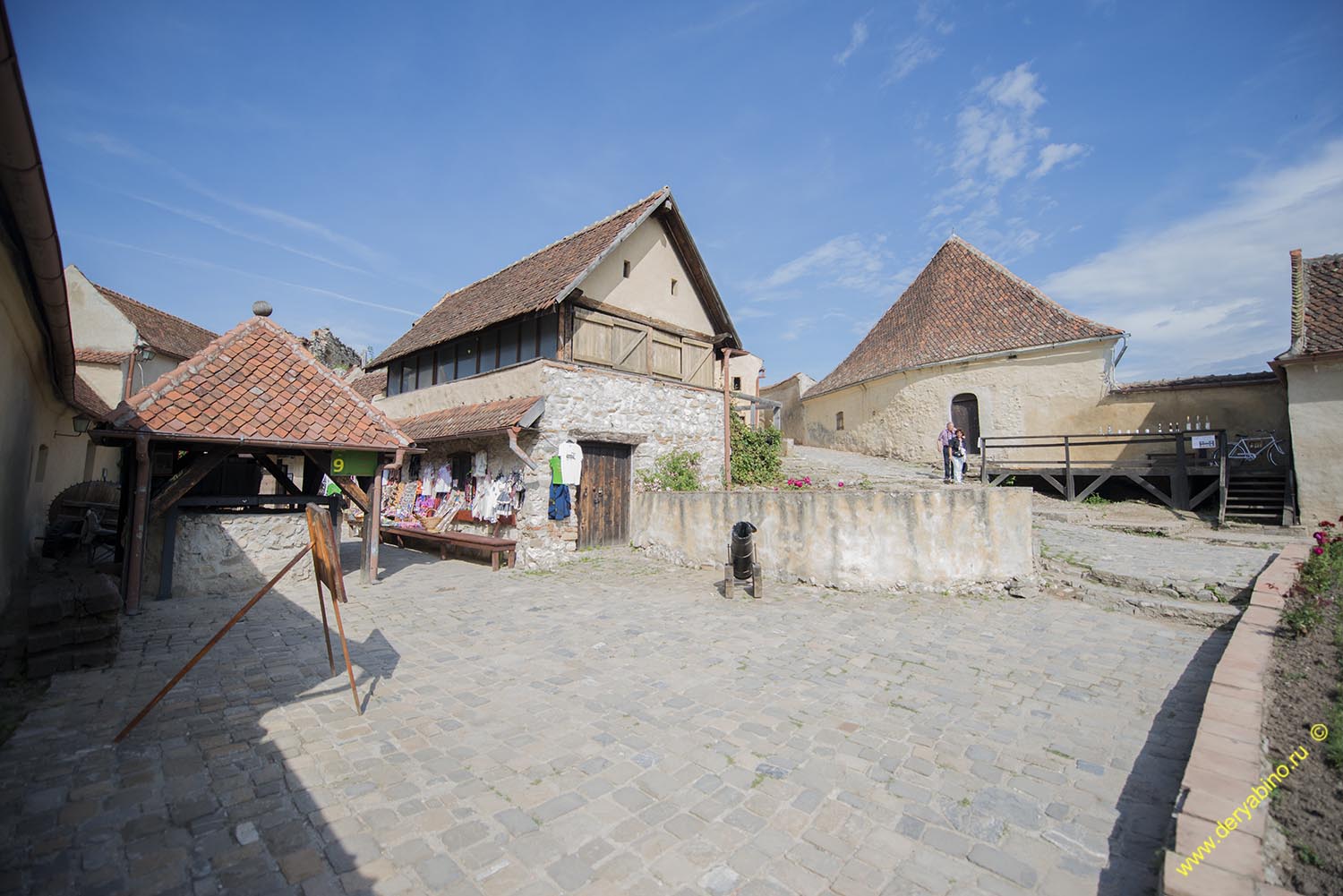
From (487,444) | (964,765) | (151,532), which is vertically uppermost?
(487,444)

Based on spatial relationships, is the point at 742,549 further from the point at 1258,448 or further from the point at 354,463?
the point at 1258,448

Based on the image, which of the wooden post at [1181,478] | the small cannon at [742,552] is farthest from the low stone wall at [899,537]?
the wooden post at [1181,478]

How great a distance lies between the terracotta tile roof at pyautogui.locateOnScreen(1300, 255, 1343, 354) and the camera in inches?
495

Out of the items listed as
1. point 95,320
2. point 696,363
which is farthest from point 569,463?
point 95,320

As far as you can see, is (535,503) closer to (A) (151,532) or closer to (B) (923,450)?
(A) (151,532)

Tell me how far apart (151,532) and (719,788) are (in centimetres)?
853

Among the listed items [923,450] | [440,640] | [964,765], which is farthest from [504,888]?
[923,450]

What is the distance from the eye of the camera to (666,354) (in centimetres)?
1374

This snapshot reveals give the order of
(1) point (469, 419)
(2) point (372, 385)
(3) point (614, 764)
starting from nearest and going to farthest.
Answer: (3) point (614, 764) < (1) point (469, 419) < (2) point (372, 385)

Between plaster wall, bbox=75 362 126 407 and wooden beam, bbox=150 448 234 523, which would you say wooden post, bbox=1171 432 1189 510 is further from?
plaster wall, bbox=75 362 126 407

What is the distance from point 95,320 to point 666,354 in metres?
19.5

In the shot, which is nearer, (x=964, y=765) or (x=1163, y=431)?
(x=964, y=765)

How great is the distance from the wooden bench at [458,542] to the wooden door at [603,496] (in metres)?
1.55

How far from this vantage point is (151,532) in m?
7.61
